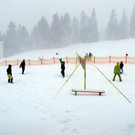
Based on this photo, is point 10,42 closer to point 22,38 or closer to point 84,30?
point 22,38

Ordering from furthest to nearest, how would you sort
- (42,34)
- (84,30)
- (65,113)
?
(42,34) → (84,30) → (65,113)

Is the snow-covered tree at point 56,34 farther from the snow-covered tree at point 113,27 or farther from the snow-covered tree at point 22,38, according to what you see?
the snow-covered tree at point 113,27

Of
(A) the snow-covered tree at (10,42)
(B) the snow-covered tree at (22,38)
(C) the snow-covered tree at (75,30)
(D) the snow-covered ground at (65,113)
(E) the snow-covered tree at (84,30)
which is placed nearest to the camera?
(D) the snow-covered ground at (65,113)

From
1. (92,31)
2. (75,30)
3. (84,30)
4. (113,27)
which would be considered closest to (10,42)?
(75,30)

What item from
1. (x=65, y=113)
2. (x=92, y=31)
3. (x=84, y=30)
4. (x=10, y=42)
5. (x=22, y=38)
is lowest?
(x=65, y=113)

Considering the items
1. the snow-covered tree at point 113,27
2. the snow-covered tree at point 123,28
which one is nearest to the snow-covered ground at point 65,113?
the snow-covered tree at point 113,27

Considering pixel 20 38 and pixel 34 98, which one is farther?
pixel 20 38

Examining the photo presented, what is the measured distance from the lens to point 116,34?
243ft

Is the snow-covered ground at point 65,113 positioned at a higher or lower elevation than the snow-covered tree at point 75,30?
lower

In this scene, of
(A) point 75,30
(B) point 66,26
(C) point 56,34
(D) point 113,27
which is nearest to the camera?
(C) point 56,34

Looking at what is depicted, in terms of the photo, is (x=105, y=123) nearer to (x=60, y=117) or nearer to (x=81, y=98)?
(x=60, y=117)

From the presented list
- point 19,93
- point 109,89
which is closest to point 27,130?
point 19,93

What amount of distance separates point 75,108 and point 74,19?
79.0m

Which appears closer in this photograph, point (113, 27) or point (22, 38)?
point (113, 27)
